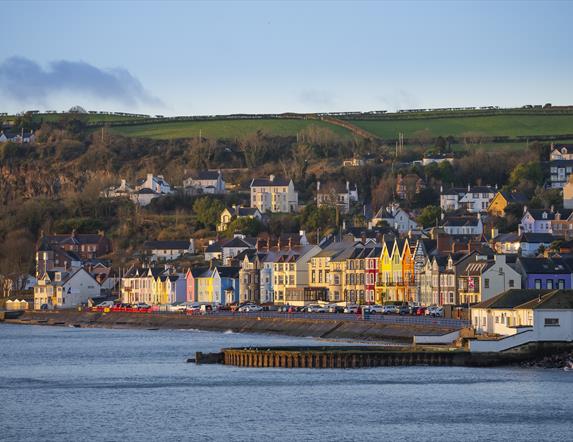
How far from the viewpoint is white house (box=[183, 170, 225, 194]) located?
186000mm

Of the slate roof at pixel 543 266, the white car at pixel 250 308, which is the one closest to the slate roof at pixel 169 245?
the white car at pixel 250 308

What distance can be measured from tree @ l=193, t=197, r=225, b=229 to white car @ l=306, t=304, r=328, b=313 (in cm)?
5141

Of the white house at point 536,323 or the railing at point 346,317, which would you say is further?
the railing at point 346,317

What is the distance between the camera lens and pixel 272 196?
17562 cm

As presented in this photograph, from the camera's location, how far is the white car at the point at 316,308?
365 ft

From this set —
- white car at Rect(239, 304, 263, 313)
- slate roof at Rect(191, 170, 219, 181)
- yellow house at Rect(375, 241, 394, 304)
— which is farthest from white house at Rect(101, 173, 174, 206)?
yellow house at Rect(375, 241, 394, 304)

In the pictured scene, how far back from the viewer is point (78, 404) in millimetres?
62656

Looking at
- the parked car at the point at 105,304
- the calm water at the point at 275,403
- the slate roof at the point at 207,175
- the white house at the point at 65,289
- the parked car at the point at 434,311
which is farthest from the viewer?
the slate roof at the point at 207,175

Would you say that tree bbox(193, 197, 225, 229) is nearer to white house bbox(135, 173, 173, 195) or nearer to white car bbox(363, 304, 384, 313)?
white house bbox(135, 173, 173, 195)

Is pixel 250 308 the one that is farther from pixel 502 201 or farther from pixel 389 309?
pixel 502 201

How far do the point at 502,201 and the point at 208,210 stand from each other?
3295 centimetres

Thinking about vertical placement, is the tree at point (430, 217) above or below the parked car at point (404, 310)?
above

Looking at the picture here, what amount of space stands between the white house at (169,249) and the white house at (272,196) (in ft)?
59.6

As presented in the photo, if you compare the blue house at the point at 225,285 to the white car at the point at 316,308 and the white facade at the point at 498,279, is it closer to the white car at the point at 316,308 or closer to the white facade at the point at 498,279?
the white car at the point at 316,308
